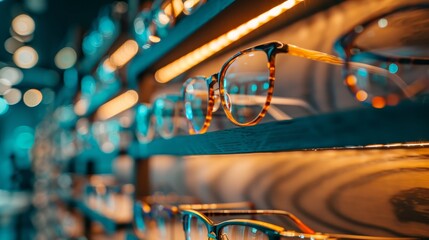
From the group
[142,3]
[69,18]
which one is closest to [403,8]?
[142,3]

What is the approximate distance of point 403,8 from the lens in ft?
1.43

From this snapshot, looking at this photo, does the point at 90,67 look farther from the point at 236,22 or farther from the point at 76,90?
the point at 236,22

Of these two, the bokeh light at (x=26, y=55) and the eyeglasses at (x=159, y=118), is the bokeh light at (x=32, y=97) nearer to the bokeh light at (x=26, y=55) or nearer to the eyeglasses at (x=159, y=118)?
the bokeh light at (x=26, y=55)

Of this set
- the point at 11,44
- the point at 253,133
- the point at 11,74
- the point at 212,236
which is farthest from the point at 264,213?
the point at 11,74

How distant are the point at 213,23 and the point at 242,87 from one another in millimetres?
180

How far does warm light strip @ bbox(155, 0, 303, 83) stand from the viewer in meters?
0.66

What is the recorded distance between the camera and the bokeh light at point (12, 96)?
6.96 meters

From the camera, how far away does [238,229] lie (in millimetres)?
569

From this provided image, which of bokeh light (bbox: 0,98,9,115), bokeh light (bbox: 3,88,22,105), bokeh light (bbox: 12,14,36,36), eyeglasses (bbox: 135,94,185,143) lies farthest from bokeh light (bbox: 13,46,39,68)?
eyeglasses (bbox: 135,94,185,143)

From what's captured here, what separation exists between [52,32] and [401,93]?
11.7 ft

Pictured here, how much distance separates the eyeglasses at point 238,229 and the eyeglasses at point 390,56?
17cm

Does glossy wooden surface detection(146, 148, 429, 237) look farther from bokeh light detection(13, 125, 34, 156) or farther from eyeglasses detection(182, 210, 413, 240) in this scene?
bokeh light detection(13, 125, 34, 156)

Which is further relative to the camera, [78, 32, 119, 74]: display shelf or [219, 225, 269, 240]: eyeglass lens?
[78, 32, 119, 74]: display shelf

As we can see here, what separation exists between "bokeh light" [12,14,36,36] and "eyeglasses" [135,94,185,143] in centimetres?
253
